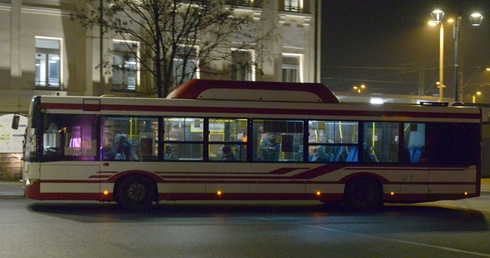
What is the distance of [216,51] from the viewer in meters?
27.6

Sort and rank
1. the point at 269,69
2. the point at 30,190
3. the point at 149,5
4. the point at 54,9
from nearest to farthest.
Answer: the point at 30,190
the point at 149,5
the point at 54,9
the point at 269,69

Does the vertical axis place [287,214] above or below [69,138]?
below

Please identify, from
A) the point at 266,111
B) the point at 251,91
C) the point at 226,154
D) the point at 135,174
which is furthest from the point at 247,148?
the point at 135,174

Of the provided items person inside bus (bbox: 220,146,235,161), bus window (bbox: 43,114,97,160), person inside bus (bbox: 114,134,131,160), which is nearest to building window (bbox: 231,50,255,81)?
person inside bus (bbox: 220,146,235,161)

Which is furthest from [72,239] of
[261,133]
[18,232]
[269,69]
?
[269,69]

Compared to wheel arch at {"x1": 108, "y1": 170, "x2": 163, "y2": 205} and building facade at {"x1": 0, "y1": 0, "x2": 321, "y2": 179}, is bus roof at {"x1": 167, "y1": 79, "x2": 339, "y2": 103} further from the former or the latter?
building facade at {"x1": 0, "y1": 0, "x2": 321, "y2": 179}

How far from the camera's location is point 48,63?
87.9 ft

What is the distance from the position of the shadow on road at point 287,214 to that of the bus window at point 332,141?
1498 mm

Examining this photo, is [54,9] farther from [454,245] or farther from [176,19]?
[454,245]

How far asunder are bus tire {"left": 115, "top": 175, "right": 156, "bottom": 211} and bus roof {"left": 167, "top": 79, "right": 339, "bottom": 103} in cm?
241

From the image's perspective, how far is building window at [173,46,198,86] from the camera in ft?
81.7

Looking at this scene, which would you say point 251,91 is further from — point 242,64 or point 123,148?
point 242,64

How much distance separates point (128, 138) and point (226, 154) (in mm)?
2535

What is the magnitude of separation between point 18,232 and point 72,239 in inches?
54.6
